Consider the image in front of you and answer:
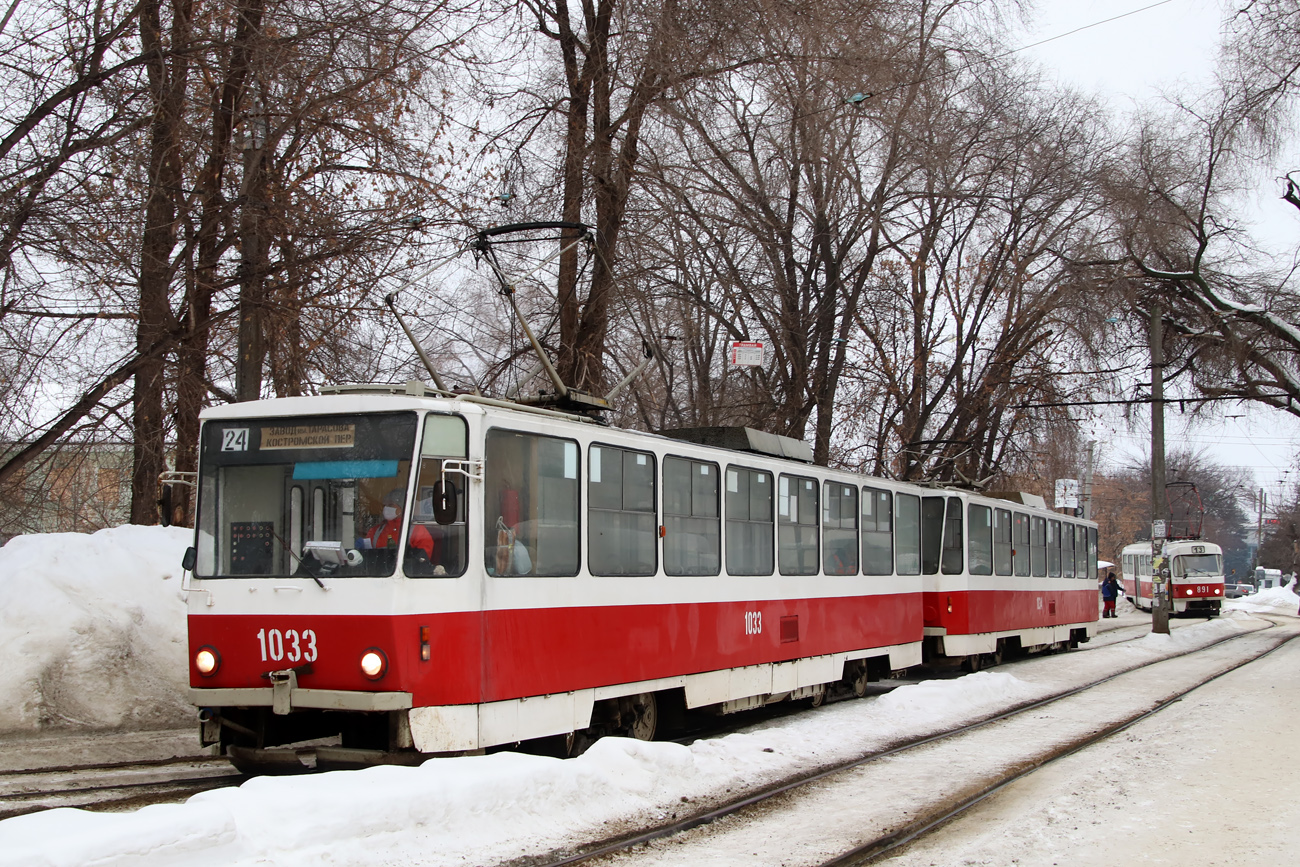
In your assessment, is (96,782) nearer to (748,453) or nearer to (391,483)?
(391,483)

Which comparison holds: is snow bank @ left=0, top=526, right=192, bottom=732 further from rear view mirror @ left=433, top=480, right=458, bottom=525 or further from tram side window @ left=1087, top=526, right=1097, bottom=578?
tram side window @ left=1087, top=526, right=1097, bottom=578

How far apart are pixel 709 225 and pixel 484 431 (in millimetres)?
15517

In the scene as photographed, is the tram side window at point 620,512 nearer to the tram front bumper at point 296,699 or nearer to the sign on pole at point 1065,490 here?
the tram front bumper at point 296,699

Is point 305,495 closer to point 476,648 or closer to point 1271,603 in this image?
point 476,648

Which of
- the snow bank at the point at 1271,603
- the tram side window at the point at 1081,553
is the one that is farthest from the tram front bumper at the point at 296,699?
the snow bank at the point at 1271,603

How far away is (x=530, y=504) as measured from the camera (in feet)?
29.5

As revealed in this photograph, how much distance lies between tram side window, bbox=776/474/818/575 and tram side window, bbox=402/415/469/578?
537 cm

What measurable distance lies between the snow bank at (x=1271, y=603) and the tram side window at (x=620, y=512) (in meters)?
50.0

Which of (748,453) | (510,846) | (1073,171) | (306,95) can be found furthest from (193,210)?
(1073,171)

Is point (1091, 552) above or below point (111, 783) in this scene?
above

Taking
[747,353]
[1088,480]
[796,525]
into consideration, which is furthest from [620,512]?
[1088,480]

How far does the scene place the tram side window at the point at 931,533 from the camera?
58.1ft

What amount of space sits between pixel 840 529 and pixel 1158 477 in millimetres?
18765

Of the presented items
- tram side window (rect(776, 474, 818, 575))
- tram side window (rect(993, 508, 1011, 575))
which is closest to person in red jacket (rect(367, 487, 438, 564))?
tram side window (rect(776, 474, 818, 575))
